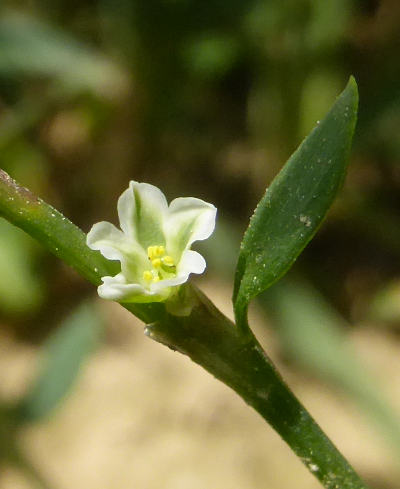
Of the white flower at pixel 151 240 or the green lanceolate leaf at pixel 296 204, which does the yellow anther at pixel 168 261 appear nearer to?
the white flower at pixel 151 240

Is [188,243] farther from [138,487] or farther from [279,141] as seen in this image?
[279,141]

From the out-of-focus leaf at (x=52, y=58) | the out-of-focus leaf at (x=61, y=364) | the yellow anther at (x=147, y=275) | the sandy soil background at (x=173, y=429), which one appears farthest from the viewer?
the out-of-focus leaf at (x=52, y=58)

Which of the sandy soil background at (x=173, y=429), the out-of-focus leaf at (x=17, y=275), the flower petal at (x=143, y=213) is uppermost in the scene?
the out-of-focus leaf at (x=17, y=275)

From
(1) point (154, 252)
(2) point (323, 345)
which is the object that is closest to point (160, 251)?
(1) point (154, 252)

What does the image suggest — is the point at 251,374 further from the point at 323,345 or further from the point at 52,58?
the point at 52,58

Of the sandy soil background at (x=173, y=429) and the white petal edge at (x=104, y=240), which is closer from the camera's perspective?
the white petal edge at (x=104, y=240)

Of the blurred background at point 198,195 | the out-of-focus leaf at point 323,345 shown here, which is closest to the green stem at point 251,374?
the blurred background at point 198,195

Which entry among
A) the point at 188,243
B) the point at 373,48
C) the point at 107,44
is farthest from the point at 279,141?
the point at 188,243
